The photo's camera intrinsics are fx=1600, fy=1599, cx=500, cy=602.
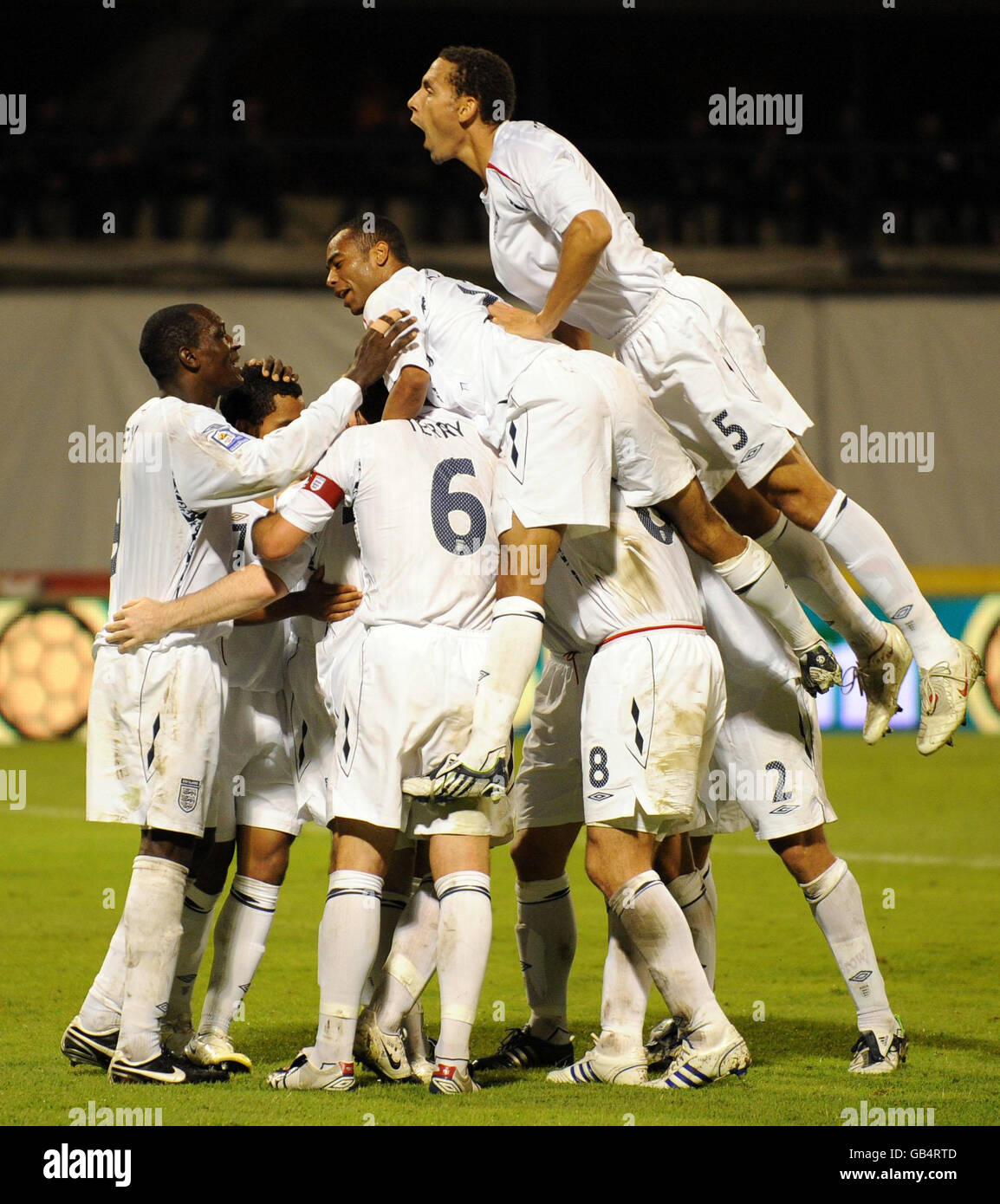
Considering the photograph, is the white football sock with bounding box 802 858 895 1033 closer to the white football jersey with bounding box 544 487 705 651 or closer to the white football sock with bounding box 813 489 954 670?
the white football sock with bounding box 813 489 954 670

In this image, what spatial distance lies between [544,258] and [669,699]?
5.52 feet

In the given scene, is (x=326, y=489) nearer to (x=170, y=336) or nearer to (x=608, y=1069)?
(x=170, y=336)

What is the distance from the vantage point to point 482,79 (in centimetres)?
543

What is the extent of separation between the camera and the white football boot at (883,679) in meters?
5.35

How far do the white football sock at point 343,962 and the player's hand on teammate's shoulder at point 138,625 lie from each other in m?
0.93

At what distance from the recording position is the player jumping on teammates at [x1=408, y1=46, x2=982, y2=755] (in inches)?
203

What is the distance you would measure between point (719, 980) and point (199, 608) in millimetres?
2930

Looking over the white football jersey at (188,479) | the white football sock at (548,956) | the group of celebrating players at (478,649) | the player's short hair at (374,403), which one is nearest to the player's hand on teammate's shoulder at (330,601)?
the group of celebrating players at (478,649)

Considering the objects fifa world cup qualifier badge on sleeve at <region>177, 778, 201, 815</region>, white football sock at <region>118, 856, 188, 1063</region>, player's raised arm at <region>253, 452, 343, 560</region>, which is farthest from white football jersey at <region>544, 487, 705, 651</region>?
white football sock at <region>118, 856, 188, 1063</region>

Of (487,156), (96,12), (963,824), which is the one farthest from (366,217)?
(96,12)

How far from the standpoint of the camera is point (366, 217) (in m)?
5.36

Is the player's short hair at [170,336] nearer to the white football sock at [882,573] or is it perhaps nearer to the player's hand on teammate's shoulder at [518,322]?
the player's hand on teammate's shoulder at [518,322]

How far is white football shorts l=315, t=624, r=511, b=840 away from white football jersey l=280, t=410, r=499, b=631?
76 mm

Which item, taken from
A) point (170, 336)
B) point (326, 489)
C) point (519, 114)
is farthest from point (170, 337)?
point (519, 114)
